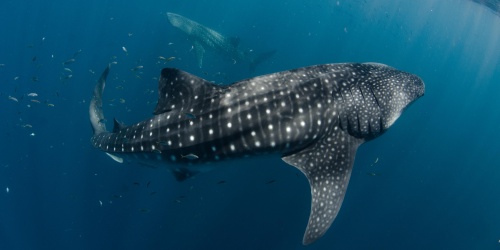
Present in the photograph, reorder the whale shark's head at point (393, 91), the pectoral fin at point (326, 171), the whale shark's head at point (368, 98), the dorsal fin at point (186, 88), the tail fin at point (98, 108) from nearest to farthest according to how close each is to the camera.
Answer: the pectoral fin at point (326, 171) → the dorsal fin at point (186, 88) → the whale shark's head at point (368, 98) → the whale shark's head at point (393, 91) → the tail fin at point (98, 108)

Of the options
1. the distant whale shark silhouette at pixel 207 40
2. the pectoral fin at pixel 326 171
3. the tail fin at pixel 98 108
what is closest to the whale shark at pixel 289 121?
the pectoral fin at pixel 326 171

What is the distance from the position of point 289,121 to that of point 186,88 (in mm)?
1712

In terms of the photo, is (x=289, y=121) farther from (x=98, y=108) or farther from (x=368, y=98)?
(x=98, y=108)

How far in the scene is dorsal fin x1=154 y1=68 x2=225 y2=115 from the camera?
5047 millimetres

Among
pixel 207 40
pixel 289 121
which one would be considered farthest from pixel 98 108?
pixel 207 40

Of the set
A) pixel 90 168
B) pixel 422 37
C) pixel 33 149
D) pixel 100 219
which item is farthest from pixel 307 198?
pixel 422 37

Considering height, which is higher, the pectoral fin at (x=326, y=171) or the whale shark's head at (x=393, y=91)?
the whale shark's head at (x=393, y=91)

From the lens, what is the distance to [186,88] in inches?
200

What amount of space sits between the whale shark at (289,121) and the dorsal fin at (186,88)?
0.05 feet

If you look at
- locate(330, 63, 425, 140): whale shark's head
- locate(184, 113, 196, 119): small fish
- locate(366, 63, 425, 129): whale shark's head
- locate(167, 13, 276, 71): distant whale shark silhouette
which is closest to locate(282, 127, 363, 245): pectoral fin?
locate(330, 63, 425, 140): whale shark's head

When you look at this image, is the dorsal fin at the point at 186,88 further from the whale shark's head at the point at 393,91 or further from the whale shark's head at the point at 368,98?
the whale shark's head at the point at 393,91

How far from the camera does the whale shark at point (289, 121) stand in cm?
483

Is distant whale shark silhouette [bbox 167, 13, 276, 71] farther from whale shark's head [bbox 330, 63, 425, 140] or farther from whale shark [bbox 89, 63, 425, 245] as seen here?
whale shark's head [bbox 330, 63, 425, 140]

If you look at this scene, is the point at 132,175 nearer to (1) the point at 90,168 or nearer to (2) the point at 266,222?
(1) the point at 90,168
